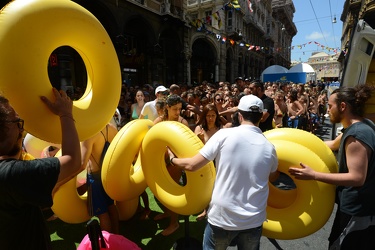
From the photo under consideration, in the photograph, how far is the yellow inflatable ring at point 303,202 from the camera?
1.85 m

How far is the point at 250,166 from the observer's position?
1.62 meters

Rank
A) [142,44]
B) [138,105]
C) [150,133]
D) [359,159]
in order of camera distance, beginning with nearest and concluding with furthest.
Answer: [359,159], [150,133], [138,105], [142,44]

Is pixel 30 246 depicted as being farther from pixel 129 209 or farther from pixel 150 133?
pixel 129 209

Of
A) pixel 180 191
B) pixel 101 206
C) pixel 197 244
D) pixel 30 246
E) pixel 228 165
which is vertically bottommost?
pixel 197 244

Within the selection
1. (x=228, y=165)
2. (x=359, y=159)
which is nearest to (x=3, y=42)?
(x=228, y=165)

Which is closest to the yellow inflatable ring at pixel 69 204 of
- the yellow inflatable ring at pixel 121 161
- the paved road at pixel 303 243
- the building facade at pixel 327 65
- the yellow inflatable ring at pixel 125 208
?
the yellow inflatable ring at pixel 125 208

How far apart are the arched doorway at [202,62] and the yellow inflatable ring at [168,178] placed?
1977 centimetres

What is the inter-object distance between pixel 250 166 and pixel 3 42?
5.49 feet

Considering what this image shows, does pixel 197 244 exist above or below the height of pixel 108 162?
below

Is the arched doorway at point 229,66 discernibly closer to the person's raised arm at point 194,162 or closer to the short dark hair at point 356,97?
the short dark hair at point 356,97

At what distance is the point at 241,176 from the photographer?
1.64 m

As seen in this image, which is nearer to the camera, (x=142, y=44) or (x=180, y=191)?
(x=180, y=191)

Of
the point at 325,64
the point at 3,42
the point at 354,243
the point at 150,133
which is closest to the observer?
the point at 3,42

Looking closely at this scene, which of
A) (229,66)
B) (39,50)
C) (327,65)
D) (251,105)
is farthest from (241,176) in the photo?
(327,65)
